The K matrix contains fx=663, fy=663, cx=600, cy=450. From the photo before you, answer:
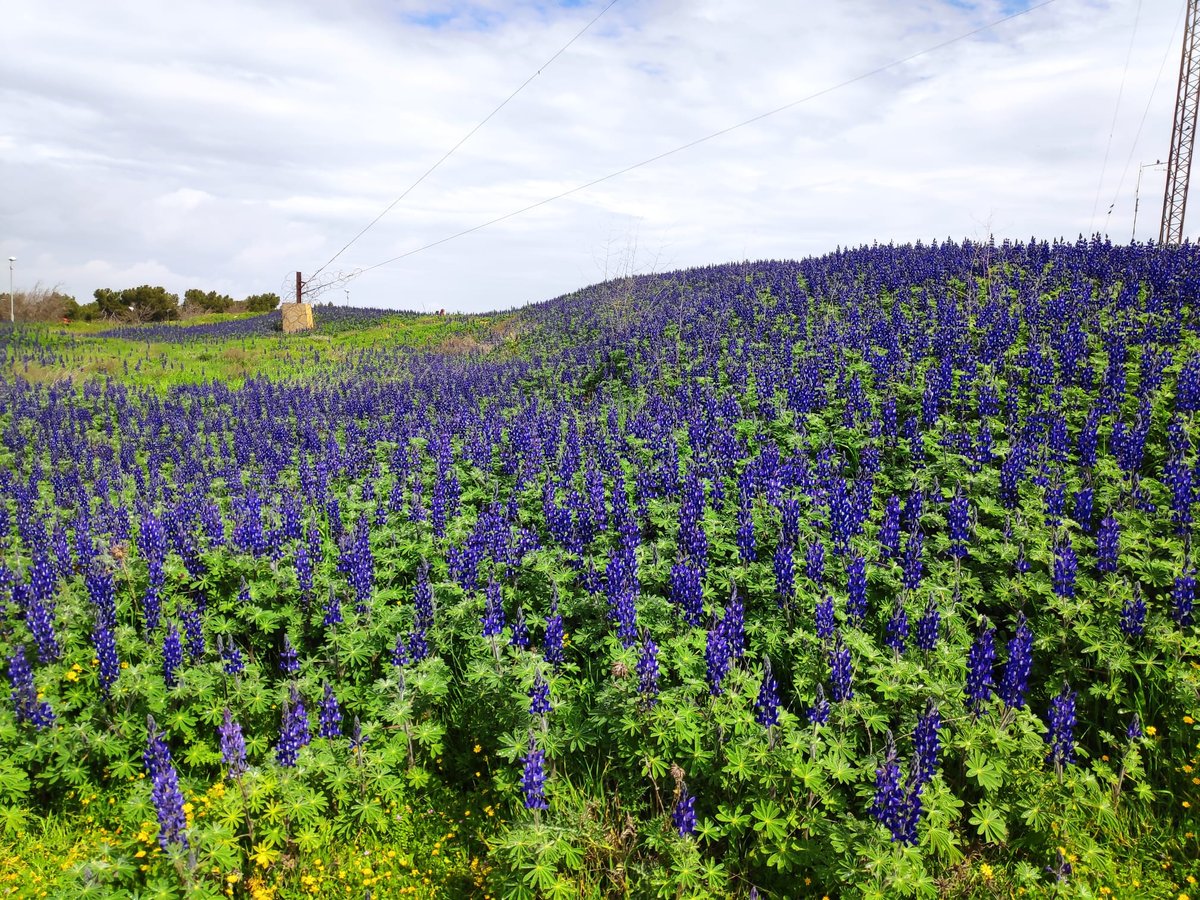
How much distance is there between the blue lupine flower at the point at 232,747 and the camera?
3957mm

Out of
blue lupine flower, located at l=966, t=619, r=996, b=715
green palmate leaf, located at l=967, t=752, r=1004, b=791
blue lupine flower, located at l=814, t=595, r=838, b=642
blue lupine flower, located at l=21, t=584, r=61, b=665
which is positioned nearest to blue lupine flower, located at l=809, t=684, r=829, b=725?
blue lupine flower, located at l=814, t=595, r=838, b=642

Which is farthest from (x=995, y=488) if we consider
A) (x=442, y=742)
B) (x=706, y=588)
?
(x=442, y=742)

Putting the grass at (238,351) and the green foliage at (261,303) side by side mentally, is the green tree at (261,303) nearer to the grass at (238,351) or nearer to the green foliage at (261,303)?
the green foliage at (261,303)

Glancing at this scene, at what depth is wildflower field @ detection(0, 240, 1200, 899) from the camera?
3.78m

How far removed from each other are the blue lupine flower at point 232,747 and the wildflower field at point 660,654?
2 cm

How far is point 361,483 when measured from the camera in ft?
29.4

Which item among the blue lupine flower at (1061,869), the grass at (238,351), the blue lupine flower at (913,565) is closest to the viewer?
the blue lupine flower at (1061,869)

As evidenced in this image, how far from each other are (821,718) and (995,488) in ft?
13.3

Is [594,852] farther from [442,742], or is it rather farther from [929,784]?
[929,784]

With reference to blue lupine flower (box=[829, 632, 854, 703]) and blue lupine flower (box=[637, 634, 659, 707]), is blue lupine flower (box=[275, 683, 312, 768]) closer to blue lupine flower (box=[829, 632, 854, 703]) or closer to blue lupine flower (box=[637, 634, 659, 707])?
blue lupine flower (box=[637, 634, 659, 707])

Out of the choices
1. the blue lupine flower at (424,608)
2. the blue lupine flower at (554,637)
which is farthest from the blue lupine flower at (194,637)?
the blue lupine flower at (554,637)

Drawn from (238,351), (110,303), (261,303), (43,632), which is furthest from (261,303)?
(43,632)

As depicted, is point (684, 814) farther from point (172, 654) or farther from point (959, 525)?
point (172, 654)

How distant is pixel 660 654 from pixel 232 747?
2.67 metres
